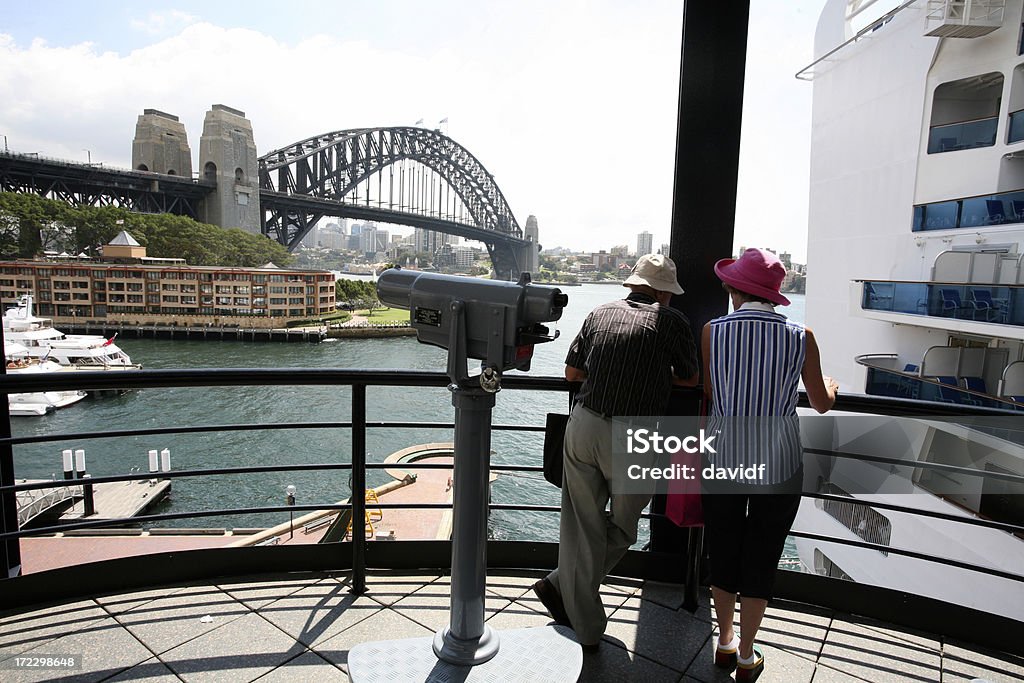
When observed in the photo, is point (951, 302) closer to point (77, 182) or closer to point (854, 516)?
point (854, 516)

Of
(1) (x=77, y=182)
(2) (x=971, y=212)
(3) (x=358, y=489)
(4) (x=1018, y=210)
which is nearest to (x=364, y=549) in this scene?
(3) (x=358, y=489)

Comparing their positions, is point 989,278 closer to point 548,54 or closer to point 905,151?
point 905,151

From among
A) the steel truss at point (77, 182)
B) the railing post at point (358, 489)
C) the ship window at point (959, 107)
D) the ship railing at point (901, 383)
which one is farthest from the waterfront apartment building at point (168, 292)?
the railing post at point (358, 489)

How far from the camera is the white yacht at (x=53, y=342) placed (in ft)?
42.9

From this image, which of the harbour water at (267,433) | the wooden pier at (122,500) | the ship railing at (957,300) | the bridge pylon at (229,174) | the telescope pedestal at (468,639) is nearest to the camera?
the telescope pedestal at (468,639)

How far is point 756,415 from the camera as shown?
1232 millimetres

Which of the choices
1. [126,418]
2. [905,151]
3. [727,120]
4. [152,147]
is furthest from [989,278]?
[126,418]

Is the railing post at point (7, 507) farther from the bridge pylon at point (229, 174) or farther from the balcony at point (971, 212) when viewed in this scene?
the bridge pylon at point (229, 174)

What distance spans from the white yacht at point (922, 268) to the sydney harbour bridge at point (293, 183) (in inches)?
249

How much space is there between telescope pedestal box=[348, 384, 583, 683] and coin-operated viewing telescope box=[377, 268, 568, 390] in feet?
0.28

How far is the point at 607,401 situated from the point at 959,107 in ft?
39.1

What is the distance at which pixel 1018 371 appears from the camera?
317 inches

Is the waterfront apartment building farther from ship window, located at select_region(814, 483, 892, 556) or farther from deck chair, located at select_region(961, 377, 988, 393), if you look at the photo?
deck chair, located at select_region(961, 377, 988, 393)

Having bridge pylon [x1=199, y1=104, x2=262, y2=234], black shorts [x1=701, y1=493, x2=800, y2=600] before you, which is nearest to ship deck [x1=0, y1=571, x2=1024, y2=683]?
black shorts [x1=701, y1=493, x2=800, y2=600]
